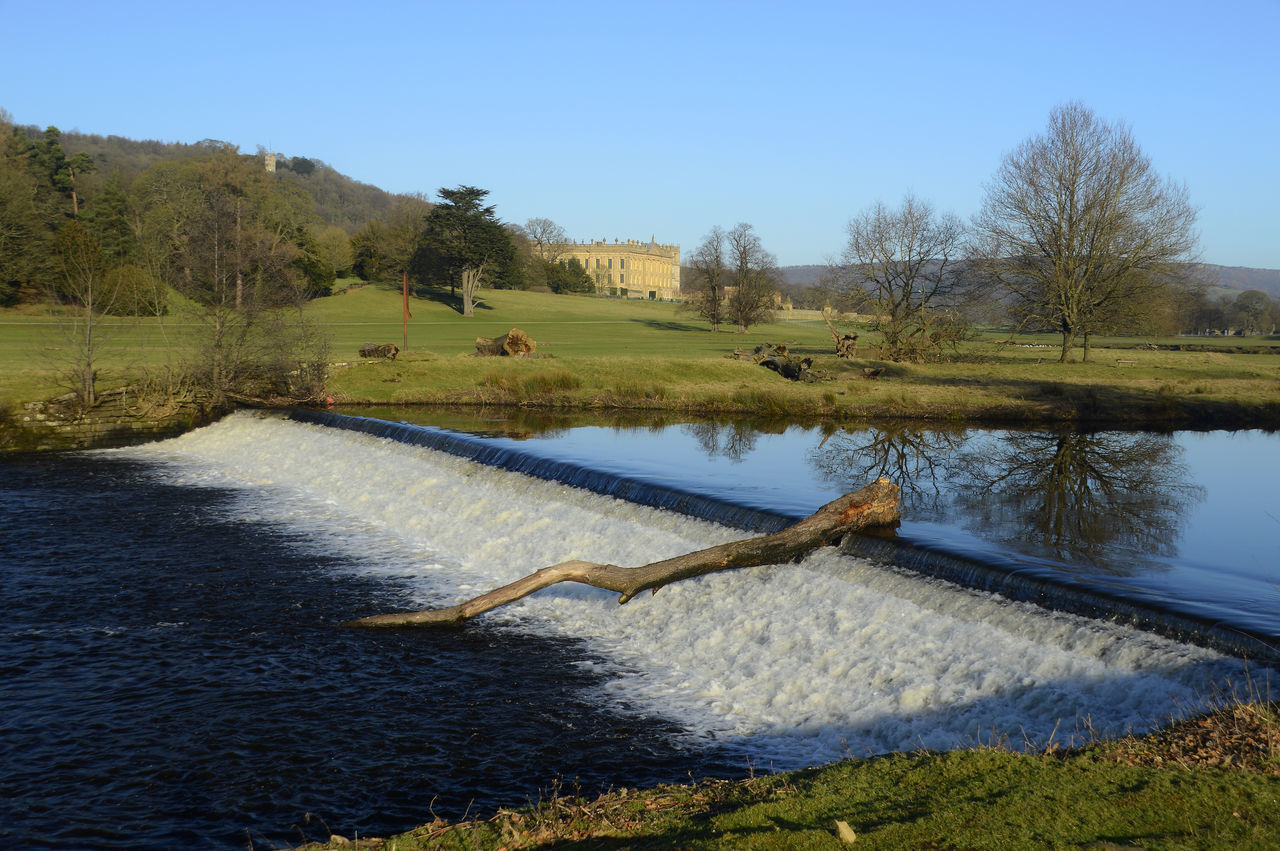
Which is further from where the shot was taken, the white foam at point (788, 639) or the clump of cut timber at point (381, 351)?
the clump of cut timber at point (381, 351)

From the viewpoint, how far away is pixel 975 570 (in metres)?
8.89

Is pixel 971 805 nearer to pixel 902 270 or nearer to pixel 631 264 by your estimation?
pixel 902 270

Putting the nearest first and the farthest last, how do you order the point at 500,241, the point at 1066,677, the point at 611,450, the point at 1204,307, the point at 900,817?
the point at 900,817 → the point at 1066,677 → the point at 611,450 → the point at 500,241 → the point at 1204,307

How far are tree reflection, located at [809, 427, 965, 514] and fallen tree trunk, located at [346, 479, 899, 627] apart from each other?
8.99 ft

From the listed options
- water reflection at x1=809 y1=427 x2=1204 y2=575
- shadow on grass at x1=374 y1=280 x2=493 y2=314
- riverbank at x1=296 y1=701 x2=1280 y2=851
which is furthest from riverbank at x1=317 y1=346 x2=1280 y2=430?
shadow on grass at x1=374 y1=280 x2=493 y2=314

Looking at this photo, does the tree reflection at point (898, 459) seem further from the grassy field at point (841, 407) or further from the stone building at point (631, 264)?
the stone building at point (631, 264)

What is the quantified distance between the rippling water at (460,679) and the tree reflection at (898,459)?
4.30 meters

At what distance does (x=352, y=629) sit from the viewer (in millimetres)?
9484

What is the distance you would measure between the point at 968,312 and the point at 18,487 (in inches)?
1358

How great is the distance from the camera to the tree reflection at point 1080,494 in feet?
35.8

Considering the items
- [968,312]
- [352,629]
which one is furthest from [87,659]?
[968,312]

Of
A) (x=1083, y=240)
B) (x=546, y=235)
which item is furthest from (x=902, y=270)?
(x=546, y=235)

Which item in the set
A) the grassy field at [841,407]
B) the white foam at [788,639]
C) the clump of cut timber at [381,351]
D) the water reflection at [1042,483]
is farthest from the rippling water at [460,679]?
the clump of cut timber at [381,351]

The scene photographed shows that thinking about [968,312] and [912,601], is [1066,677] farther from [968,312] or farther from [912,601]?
[968,312]
